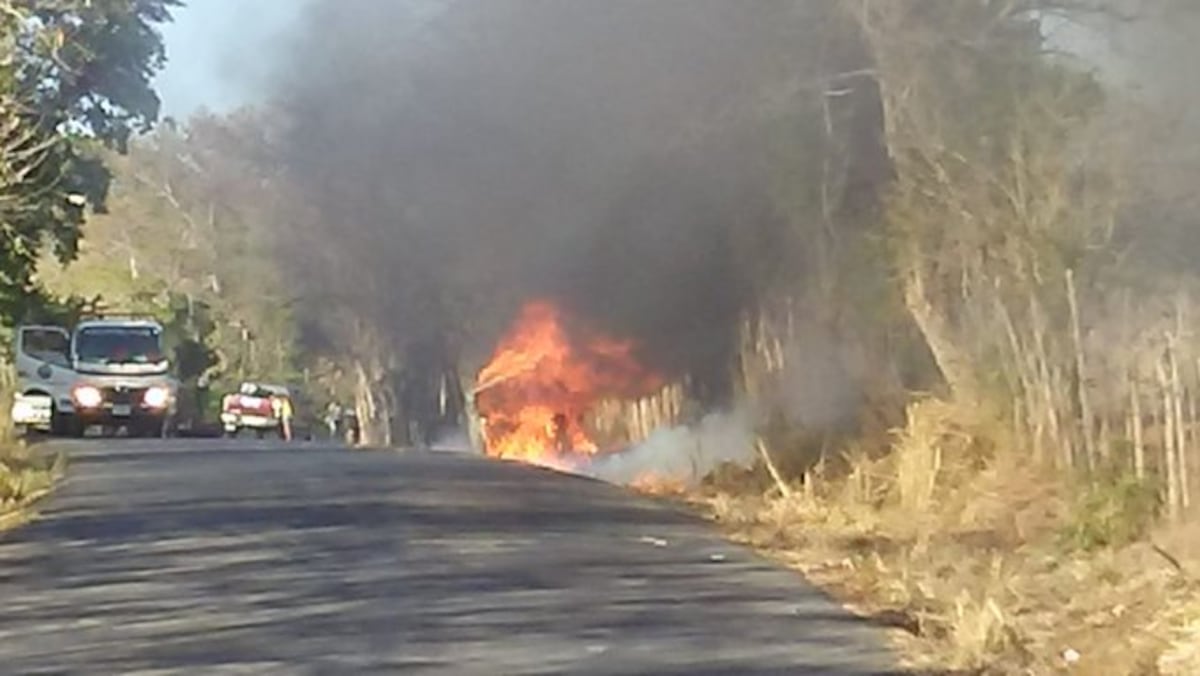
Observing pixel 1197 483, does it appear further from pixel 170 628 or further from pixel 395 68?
pixel 395 68

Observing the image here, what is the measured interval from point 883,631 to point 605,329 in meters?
18.0

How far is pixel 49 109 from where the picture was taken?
18484 millimetres

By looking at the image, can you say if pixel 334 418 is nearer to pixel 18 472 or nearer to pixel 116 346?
pixel 116 346

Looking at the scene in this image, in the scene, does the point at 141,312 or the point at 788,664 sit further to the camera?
the point at 141,312

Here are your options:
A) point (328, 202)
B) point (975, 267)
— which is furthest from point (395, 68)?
point (975, 267)

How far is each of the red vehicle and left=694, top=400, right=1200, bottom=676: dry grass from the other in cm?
2213

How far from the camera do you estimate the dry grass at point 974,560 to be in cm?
900

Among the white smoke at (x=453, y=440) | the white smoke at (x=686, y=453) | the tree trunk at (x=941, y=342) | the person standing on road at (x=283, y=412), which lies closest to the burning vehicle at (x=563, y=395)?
the white smoke at (x=686, y=453)

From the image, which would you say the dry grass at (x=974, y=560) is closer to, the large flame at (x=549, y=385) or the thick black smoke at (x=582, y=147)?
the thick black smoke at (x=582, y=147)

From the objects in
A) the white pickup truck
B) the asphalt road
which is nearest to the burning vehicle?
the white pickup truck

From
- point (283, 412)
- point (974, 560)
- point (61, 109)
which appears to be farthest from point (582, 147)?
point (283, 412)

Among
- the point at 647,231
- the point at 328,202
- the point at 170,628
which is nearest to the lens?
the point at 170,628

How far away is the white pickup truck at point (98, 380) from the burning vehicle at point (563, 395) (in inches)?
197

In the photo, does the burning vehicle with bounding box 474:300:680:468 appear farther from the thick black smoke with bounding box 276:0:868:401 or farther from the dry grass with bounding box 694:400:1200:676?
the dry grass with bounding box 694:400:1200:676
